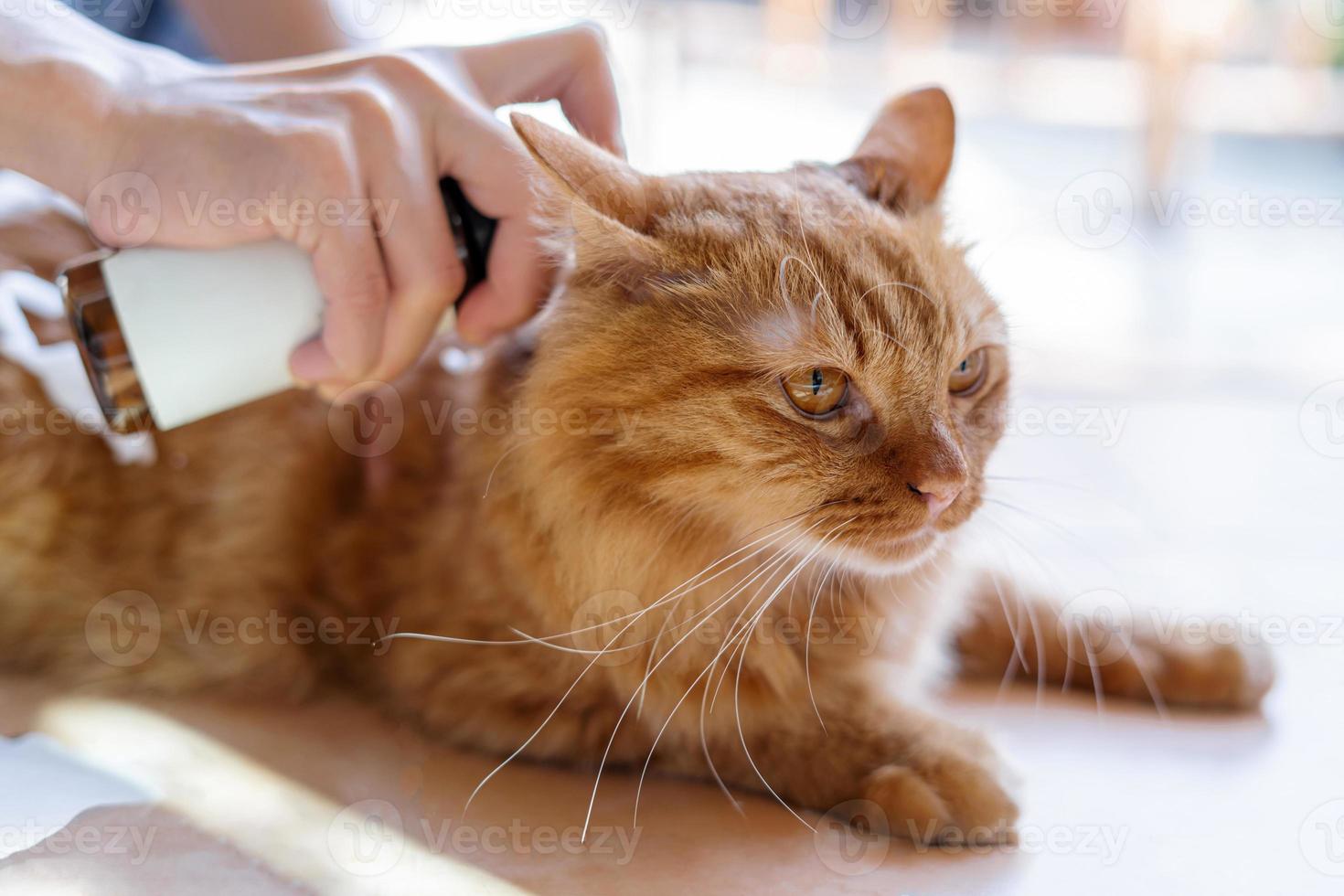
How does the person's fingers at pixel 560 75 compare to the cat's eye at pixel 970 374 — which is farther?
the person's fingers at pixel 560 75

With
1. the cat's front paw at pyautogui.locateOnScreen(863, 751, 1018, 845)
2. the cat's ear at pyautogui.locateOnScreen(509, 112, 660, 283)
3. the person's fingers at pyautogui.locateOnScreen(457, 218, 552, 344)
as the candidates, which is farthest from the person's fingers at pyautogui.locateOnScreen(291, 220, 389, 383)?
the cat's front paw at pyautogui.locateOnScreen(863, 751, 1018, 845)

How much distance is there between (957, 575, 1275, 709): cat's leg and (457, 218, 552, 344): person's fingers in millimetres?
748

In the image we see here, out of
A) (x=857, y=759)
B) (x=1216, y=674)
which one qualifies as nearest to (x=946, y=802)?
(x=857, y=759)

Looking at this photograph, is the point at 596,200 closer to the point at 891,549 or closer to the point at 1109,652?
the point at 891,549

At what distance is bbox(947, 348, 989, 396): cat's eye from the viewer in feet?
3.85

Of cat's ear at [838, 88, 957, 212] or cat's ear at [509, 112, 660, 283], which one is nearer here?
cat's ear at [509, 112, 660, 283]

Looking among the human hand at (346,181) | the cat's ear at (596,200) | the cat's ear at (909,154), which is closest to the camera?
the cat's ear at (596,200)

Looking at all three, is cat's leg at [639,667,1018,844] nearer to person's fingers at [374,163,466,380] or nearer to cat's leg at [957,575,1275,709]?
cat's leg at [957,575,1275,709]

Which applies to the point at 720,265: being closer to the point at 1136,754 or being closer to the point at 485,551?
the point at 485,551

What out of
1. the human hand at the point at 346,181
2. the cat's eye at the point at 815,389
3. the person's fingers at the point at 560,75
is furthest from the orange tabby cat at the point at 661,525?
the person's fingers at the point at 560,75

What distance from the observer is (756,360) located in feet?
3.37

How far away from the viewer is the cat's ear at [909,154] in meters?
1.28

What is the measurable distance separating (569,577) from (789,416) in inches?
12.4

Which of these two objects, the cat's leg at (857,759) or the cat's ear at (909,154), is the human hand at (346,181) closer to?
the cat's ear at (909,154)
